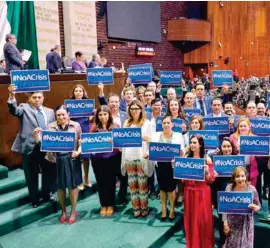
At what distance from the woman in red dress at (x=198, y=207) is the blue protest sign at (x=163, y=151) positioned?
0.18 metres

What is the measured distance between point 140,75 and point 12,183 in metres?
2.16

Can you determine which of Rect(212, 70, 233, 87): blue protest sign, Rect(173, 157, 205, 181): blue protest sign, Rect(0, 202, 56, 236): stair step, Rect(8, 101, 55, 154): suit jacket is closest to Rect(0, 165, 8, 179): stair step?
Rect(0, 202, 56, 236): stair step

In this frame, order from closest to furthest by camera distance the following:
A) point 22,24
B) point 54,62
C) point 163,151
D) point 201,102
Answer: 1. point 163,151
2. point 201,102
3. point 54,62
4. point 22,24

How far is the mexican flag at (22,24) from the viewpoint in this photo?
290 inches

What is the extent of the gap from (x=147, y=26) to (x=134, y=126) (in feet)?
30.3

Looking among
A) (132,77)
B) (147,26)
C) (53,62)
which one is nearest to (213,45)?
(147,26)

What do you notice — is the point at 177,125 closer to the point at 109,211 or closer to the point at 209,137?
the point at 209,137

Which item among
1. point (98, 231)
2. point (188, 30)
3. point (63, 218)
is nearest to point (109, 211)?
point (98, 231)

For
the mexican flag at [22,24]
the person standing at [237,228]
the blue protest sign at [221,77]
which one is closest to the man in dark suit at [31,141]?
the person standing at [237,228]

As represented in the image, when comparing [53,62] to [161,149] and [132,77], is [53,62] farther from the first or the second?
[161,149]

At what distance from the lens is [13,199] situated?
381 centimetres

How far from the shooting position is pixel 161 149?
334cm

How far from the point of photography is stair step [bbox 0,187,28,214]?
374 cm

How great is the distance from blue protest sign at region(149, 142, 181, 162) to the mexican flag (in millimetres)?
Answer: 5212
